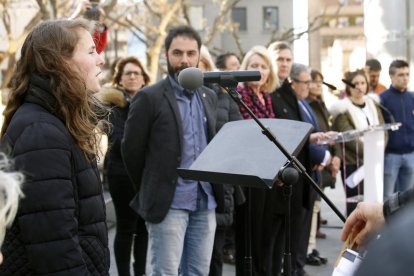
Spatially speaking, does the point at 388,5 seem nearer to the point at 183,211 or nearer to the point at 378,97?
the point at 378,97

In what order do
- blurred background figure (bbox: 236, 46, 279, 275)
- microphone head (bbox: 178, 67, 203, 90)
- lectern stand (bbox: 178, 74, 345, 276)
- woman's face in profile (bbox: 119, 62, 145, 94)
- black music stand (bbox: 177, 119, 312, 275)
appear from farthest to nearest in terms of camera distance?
woman's face in profile (bbox: 119, 62, 145, 94) → blurred background figure (bbox: 236, 46, 279, 275) → black music stand (bbox: 177, 119, 312, 275) → lectern stand (bbox: 178, 74, 345, 276) → microphone head (bbox: 178, 67, 203, 90)

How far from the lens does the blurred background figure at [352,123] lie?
25.3ft

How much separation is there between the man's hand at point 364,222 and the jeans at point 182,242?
2086 mm

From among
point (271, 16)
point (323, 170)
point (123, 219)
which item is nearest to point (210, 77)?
point (123, 219)

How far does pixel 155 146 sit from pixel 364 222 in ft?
7.74

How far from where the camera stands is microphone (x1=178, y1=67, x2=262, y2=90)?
321 centimetres

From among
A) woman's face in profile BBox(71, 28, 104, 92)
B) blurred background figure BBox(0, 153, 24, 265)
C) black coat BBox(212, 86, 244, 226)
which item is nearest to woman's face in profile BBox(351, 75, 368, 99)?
black coat BBox(212, 86, 244, 226)

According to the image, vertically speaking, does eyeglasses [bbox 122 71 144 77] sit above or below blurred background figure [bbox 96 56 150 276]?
above

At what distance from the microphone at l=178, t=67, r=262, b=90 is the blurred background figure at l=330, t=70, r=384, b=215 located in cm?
448

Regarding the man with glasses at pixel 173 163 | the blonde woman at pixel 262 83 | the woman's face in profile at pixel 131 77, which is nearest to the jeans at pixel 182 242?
the man with glasses at pixel 173 163

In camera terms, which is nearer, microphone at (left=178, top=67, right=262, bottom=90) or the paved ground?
microphone at (left=178, top=67, right=262, bottom=90)

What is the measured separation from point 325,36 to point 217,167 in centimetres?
7820

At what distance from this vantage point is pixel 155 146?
467 cm

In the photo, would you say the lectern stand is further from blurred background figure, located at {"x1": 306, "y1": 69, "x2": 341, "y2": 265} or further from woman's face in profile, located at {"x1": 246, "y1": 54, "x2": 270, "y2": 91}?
blurred background figure, located at {"x1": 306, "y1": 69, "x2": 341, "y2": 265}
